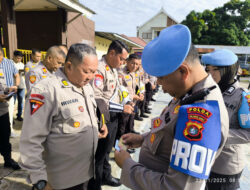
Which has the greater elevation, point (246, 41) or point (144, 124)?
point (246, 41)

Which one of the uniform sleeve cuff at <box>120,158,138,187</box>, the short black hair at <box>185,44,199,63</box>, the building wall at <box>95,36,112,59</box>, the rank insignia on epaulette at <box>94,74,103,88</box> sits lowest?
the uniform sleeve cuff at <box>120,158,138,187</box>

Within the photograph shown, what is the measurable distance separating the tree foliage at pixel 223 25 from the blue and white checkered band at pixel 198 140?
33.2m

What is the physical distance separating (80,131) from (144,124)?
3987mm

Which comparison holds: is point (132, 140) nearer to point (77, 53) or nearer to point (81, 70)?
point (81, 70)

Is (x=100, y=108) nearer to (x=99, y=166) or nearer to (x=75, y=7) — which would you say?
(x=99, y=166)

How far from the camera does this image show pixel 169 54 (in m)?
0.76

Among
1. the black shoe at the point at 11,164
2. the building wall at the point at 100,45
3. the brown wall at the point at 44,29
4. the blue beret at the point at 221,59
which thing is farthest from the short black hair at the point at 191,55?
the building wall at the point at 100,45

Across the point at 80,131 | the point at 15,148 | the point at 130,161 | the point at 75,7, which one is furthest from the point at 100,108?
the point at 75,7

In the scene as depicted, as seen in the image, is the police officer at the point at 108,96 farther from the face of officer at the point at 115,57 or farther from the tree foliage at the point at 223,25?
the tree foliage at the point at 223,25

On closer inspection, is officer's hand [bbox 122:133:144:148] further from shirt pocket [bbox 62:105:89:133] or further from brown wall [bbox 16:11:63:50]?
brown wall [bbox 16:11:63:50]

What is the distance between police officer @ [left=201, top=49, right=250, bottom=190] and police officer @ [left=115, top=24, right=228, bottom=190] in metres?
0.80

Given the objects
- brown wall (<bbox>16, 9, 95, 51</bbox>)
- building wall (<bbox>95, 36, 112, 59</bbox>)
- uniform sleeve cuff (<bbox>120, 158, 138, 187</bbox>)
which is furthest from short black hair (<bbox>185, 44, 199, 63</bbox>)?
building wall (<bbox>95, 36, 112, 59</bbox>)

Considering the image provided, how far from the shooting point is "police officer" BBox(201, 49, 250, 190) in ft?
4.77

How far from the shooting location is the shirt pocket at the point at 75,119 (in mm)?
1414
